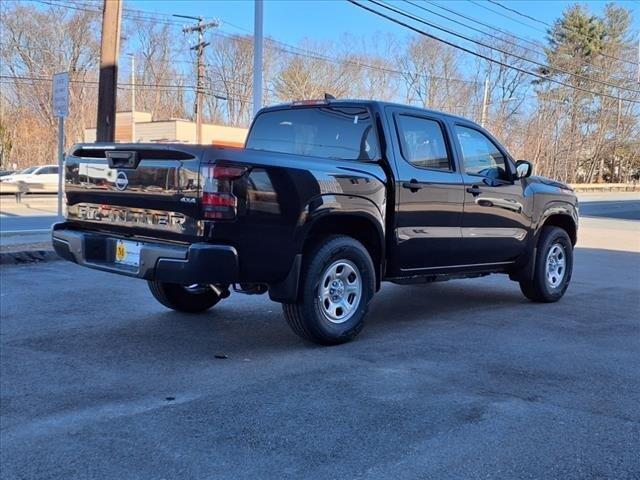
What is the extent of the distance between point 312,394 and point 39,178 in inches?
1382

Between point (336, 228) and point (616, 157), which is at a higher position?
point (616, 157)

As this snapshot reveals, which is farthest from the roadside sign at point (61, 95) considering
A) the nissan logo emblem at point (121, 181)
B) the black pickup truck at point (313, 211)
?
the nissan logo emblem at point (121, 181)

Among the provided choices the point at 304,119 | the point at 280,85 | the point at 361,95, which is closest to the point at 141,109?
the point at 280,85

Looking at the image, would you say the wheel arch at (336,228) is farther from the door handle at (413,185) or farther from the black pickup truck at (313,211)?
the door handle at (413,185)

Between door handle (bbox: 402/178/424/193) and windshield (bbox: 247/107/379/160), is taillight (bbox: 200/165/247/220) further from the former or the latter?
door handle (bbox: 402/178/424/193)

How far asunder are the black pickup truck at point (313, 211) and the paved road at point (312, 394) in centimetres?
50

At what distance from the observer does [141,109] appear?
198 ft

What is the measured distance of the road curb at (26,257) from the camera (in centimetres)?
984

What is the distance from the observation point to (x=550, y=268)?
7.77 metres

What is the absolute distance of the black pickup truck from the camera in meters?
4.64

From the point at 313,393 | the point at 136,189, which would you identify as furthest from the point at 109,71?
the point at 313,393

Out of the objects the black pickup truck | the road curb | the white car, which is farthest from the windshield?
the white car

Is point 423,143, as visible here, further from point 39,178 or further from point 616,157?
point 616,157

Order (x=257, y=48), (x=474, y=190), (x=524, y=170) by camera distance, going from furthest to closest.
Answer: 1. (x=257, y=48)
2. (x=524, y=170)
3. (x=474, y=190)
